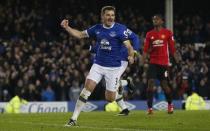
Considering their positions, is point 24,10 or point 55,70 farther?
point 24,10

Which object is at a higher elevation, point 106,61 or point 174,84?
point 106,61

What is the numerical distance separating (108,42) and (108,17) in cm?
65

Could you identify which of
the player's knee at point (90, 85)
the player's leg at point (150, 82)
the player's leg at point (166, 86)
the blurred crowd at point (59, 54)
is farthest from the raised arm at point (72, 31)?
the blurred crowd at point (59, 54)

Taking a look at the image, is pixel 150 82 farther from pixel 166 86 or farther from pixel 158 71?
pixel 166 86

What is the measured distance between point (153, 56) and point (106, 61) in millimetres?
3772

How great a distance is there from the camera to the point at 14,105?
25078 mm

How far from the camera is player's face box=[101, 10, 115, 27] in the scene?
14.2 m

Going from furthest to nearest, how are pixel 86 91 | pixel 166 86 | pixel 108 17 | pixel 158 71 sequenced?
pixel 166 86, pixel 158 71, pixel 108 17, pixel 86 91

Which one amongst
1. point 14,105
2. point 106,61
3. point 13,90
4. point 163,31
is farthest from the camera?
point 13,90

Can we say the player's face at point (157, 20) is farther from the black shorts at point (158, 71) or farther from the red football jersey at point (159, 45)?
the black shorts at point (158, 71)

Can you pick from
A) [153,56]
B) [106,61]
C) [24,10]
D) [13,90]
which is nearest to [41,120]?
[106,61]

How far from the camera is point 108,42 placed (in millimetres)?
14664

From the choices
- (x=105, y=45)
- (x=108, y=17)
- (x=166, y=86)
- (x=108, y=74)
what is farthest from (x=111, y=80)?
(x=166, y=86)

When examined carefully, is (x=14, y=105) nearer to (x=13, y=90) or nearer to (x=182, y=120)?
(x=13, y=90)
